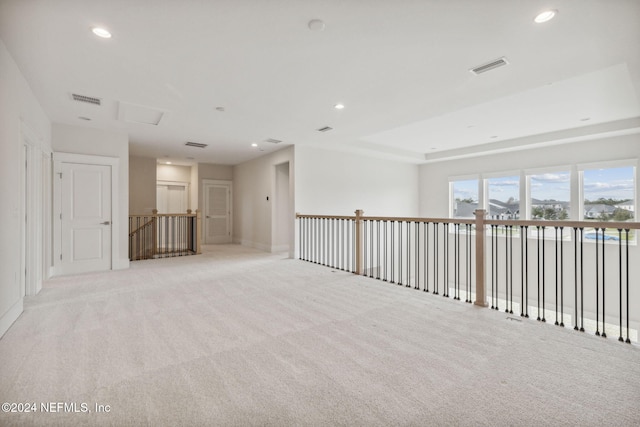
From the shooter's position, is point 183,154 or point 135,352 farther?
point 183,154

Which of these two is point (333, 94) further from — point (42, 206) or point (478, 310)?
point (42, 206)

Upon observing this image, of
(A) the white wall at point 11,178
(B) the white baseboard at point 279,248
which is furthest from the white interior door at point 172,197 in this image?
(A) the white wall at point 11,178

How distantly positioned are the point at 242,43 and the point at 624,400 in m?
3.82

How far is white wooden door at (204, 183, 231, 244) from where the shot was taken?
9.76 metres

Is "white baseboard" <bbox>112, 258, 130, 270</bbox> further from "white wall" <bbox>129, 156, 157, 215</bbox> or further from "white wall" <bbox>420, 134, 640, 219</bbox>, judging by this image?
"white wall" <bbox>420, 134, 640, 219</bbox>

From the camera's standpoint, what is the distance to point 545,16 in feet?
7.86

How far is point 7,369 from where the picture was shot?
6.82 feet

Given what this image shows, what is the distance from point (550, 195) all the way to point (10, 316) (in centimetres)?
983

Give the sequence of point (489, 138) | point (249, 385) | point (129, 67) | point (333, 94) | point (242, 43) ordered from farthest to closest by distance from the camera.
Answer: point (489, 138)
point (333, 94)
point (129, 67)
point (242, 43)
point (249, 385)

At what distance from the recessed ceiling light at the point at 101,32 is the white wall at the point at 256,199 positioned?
15.1ft

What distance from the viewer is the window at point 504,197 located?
797cm

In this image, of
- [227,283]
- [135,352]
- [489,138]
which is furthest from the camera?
[489,138]

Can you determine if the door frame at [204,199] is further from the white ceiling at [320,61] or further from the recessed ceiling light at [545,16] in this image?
the recessed ceiling light at [545,16]

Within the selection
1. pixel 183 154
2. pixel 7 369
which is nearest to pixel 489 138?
pixel 183 154
